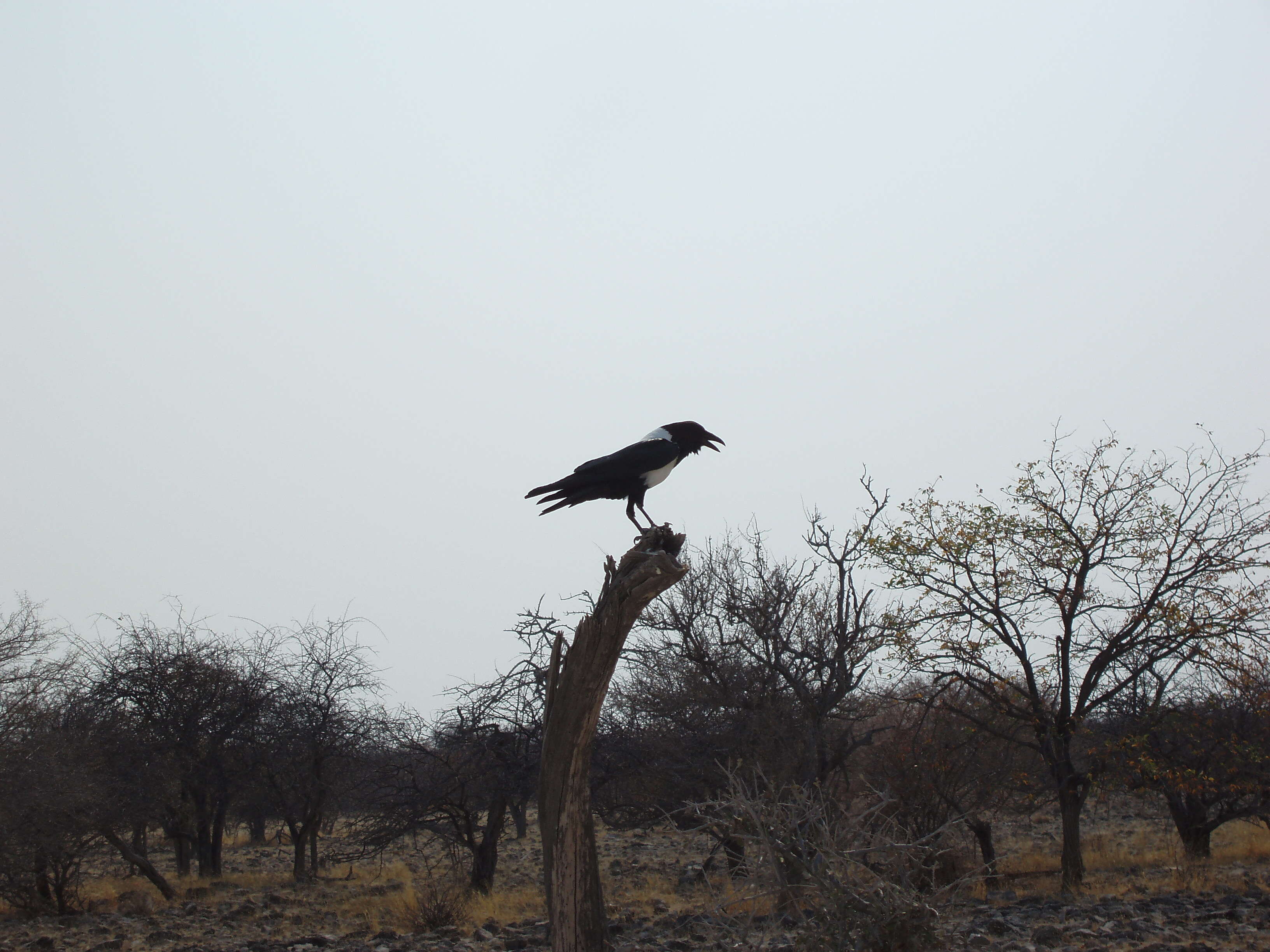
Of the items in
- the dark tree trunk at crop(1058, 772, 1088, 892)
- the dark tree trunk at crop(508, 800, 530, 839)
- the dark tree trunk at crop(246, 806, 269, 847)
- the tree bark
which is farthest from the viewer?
the dark tree trunk at crop(246, 806, 269, 847)

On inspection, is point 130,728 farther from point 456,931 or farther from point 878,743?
point 878,743

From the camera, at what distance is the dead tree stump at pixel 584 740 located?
6938 millimetres

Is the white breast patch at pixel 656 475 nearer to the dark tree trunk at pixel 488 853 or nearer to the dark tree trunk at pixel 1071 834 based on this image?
the dark tree trunk at pixel 1071 834

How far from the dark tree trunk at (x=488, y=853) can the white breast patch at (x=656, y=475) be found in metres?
10.8

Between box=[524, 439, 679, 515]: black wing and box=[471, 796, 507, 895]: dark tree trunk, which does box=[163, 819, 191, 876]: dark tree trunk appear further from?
box=[524, 439, 679, 515]: black wing

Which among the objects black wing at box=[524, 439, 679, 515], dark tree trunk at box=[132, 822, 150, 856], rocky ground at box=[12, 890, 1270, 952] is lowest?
rocky ground at box=[12, 890, 1270, 952]

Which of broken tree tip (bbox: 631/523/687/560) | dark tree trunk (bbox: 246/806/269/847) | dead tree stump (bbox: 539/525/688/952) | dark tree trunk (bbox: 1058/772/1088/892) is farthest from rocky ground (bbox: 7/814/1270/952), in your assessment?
dark tree trunk (bbox: 246/806/269/847)

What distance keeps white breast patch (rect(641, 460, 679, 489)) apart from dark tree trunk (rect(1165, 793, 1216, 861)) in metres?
15.7

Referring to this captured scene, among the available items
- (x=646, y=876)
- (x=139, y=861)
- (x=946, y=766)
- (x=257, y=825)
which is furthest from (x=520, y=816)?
(x=257, y=825)

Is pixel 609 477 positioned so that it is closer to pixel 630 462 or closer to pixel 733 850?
pixel 630 462

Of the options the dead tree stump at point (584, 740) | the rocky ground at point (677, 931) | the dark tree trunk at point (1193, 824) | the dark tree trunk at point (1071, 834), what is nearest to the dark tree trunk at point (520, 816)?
the rocky ground at point (677, 931)

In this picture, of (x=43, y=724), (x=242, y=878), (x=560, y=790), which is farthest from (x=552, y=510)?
(x=242, y=878)

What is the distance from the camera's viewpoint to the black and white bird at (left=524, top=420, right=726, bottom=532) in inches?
295

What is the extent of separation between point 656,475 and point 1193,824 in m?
17.1
